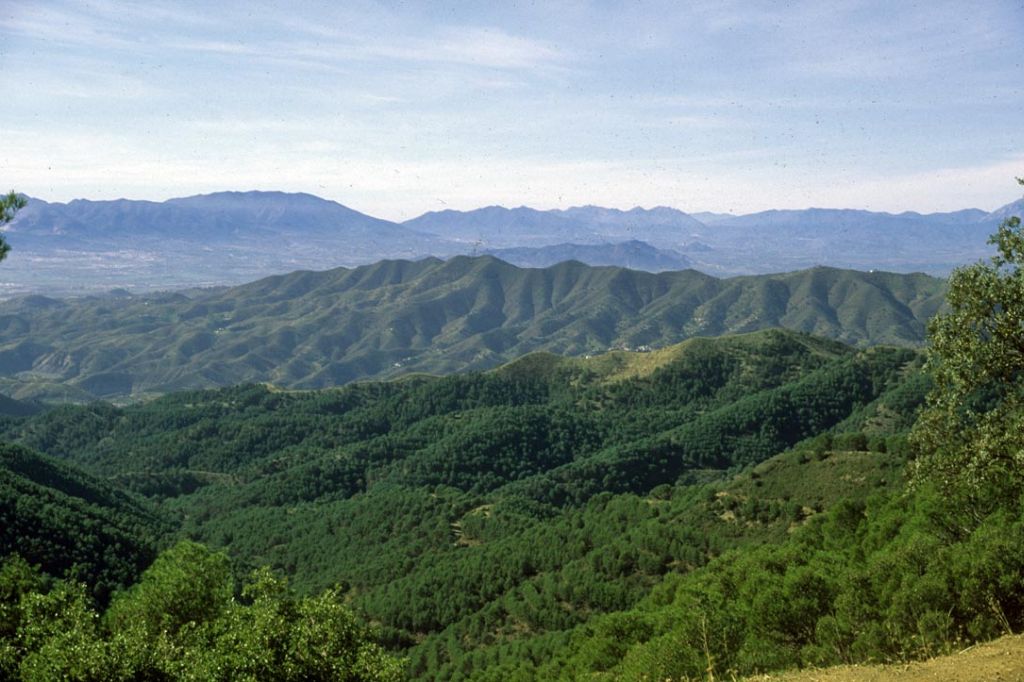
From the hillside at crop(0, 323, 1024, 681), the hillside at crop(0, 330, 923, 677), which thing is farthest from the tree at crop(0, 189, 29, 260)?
the hillside at crop(0, 330, 923, 677)

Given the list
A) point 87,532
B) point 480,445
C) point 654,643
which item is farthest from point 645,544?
point 480,445

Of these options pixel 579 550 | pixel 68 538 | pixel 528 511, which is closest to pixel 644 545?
pixel 579 550

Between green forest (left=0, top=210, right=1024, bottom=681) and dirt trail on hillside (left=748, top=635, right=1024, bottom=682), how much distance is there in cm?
209

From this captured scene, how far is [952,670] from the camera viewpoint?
2158cm

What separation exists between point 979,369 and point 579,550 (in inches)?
3001

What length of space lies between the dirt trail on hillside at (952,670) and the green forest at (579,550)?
2093 mm

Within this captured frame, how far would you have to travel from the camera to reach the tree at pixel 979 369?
24266 mm

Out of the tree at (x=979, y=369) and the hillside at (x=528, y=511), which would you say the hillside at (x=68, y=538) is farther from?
the tree at (x=979, y=369)

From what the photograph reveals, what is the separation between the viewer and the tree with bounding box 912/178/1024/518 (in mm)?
24266

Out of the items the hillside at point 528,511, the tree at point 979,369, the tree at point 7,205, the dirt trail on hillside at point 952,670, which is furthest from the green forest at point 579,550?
the tree at point 7,205

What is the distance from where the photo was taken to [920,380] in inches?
7121

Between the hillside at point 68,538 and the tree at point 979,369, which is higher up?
the tree at point 979,369

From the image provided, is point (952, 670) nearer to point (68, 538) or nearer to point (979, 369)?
point (979, 369)

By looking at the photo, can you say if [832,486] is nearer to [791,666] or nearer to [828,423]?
[791,666]
